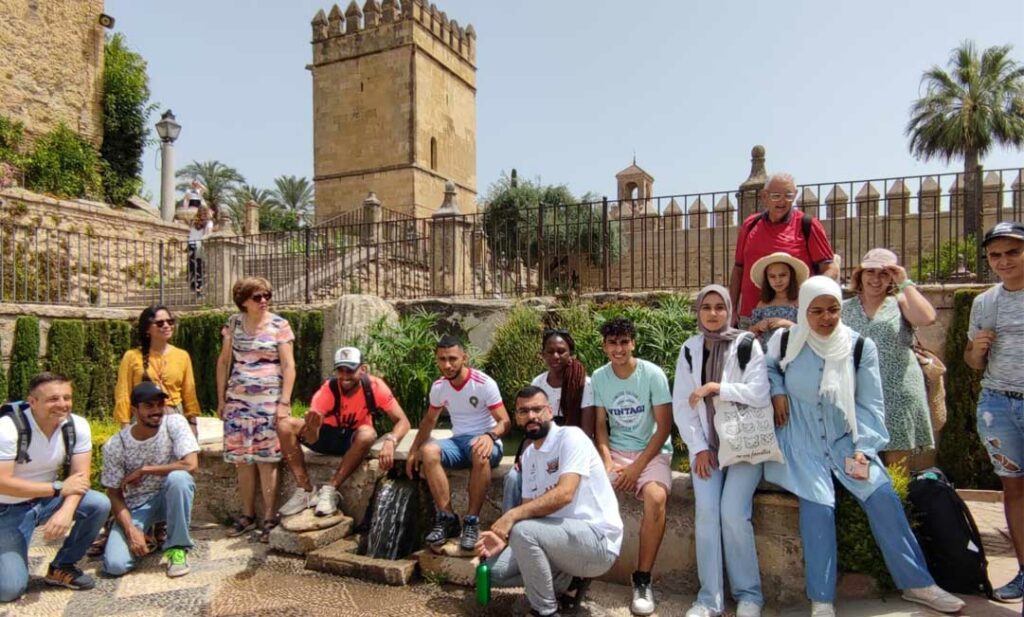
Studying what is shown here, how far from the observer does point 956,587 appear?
335 cm

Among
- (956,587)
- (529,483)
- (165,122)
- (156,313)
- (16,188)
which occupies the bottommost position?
(956,587)

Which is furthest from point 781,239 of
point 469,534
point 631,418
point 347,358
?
point 347,358

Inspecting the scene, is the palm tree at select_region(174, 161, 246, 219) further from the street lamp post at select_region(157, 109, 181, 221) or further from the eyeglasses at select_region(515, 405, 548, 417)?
the eyeglasses at select_region(515, 405, 548, 417)

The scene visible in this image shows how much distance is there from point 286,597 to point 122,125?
20714 mm

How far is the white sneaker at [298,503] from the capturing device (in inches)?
186

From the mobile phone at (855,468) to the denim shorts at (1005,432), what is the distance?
72 cm

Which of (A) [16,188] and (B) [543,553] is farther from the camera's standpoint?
(A) [16,188]

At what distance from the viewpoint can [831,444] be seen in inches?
135

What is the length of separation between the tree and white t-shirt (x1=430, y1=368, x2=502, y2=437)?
18801 mm

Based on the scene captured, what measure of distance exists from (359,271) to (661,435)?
964 centimetres

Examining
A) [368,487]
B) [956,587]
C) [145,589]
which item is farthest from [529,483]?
[145,589]

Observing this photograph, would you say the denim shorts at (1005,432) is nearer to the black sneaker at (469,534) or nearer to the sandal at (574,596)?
the sandal at (574,596)

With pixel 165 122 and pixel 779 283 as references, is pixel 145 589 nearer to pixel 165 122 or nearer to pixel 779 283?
pixel 779 283

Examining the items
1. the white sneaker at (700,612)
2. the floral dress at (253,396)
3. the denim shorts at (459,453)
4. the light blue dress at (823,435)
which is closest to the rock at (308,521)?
the floral dress at (253,396)
